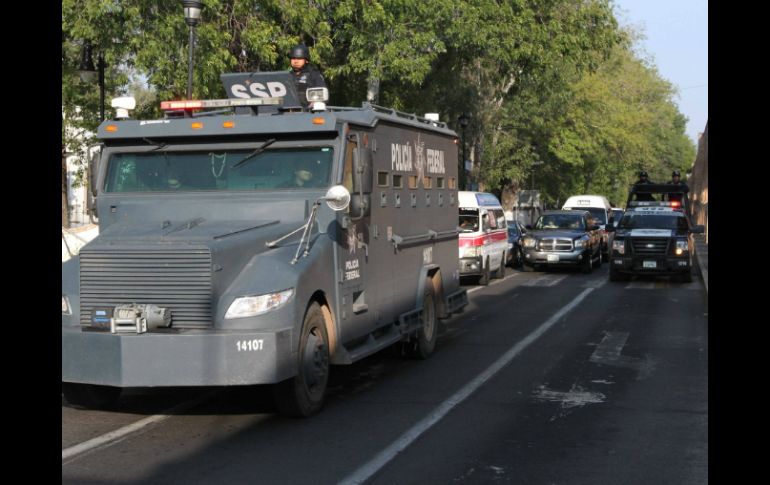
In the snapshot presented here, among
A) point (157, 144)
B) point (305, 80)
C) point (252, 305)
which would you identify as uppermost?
point (305, 80)

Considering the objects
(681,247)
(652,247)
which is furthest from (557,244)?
(681,247)

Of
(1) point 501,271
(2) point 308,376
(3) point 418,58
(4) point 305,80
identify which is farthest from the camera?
(1) point 501,271

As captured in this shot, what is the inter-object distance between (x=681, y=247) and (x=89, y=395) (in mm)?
18391

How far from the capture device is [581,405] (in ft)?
31.6

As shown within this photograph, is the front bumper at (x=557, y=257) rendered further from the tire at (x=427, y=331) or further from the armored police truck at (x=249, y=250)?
the armored police truck at (x=249, y=250)

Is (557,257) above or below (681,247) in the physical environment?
below

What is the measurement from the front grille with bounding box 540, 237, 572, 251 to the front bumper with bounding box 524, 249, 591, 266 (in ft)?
0.34

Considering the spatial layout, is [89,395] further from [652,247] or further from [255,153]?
[652,247]

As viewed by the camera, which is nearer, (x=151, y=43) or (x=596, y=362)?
(x=596, y=362)

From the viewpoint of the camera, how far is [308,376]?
878cm

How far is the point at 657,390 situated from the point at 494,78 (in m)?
29.9

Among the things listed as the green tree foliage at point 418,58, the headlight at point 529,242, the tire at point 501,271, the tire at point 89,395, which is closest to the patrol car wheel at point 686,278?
the headlight at point 529,242
